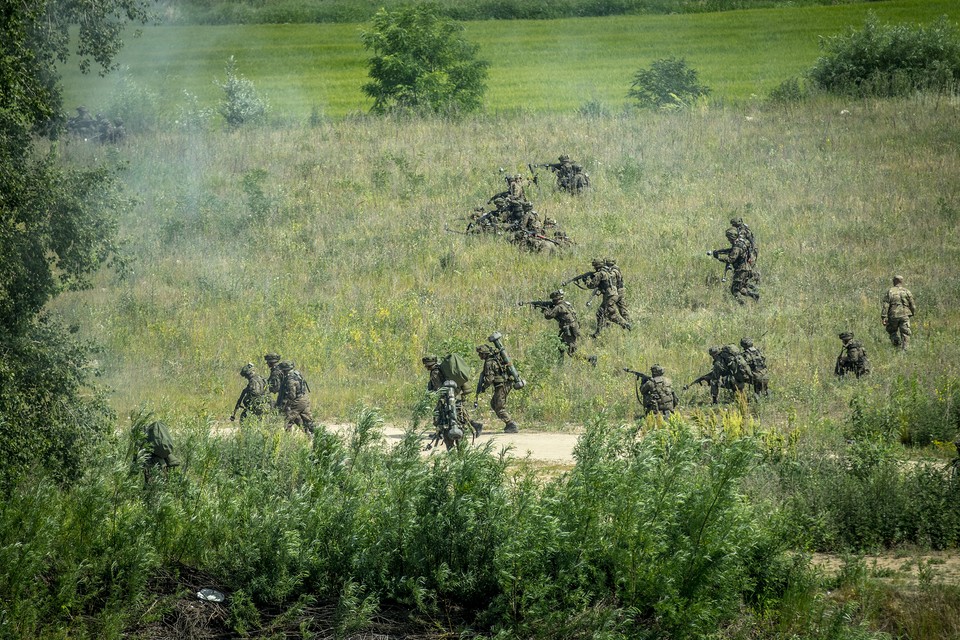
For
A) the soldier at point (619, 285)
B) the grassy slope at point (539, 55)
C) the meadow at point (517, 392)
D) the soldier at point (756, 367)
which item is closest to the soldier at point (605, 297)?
the soldier at point (619, 285)

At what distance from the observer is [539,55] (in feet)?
191

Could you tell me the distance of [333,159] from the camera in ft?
118

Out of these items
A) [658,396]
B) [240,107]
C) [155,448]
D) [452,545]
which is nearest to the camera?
[452,545]

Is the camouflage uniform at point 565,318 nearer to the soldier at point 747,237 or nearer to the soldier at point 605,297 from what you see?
the soldier at point 605,297

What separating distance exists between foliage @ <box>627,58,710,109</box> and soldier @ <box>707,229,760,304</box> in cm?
1741

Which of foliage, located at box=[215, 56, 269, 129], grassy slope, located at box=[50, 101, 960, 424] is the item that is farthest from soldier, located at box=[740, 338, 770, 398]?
foliage, located at box=[215, 56, 269, 129]

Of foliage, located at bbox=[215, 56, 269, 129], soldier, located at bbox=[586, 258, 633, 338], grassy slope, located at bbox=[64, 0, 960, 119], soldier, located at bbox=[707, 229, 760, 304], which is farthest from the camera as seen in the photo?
grassy slope, located at bbox=[64, 0, 960, 119]

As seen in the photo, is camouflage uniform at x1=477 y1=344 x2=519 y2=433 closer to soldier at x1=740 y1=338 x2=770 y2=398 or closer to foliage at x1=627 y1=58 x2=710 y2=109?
soldier at x1=740 y1=338 x2=770 y2=398

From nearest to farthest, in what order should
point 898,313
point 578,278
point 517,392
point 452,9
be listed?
point 517,392 < point 898,313 < point 578,278 < point 452,9

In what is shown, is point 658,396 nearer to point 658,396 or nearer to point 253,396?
point 658,396

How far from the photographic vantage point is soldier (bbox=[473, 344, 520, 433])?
18.8m

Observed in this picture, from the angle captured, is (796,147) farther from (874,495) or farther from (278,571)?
(278,571)

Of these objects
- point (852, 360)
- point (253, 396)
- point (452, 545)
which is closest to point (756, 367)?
point (852, 360)

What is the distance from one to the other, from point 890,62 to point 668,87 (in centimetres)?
768
